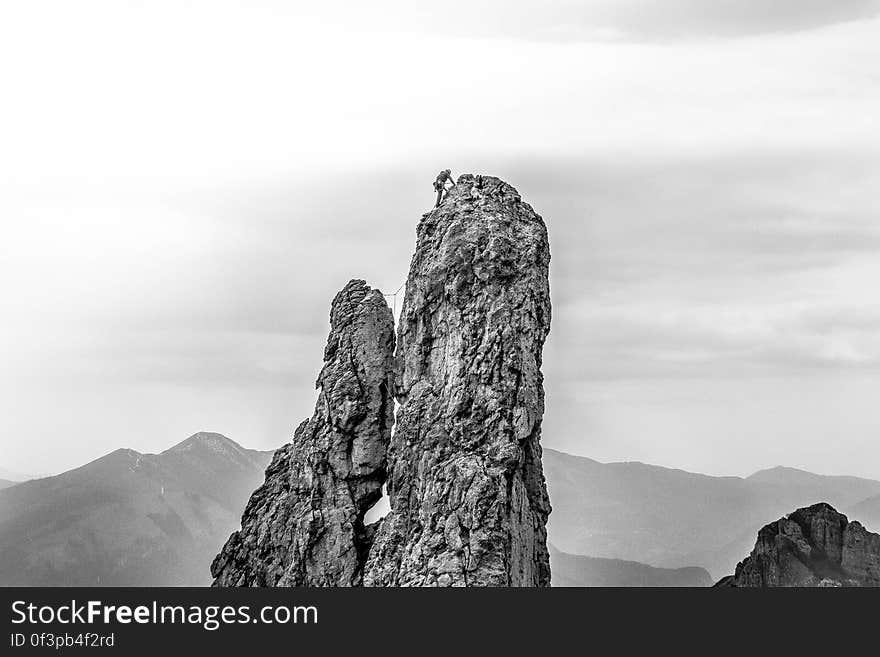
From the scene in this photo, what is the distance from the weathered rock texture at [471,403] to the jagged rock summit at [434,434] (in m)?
0.08

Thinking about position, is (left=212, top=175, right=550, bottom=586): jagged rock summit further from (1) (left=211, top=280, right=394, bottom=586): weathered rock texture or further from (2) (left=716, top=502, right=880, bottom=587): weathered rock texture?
(2) (left=716, top=502, right=880, bottom=587): weathered rock texture

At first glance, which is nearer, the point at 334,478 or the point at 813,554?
the point at 334,478

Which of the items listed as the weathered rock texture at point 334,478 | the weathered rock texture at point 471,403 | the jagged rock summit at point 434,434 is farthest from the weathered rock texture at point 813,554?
the weathered rock texture at point 334,478

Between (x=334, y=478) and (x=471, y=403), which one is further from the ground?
(x=471, y=403)

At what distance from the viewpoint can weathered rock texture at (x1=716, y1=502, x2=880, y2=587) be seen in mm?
130375

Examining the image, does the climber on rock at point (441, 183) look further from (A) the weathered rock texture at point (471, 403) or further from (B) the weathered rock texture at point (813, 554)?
(B) the weathered rock texture at point (813, 554)

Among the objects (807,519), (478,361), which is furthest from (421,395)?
(807,519)

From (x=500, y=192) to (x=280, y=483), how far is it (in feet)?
77.4

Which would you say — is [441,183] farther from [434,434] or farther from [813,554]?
[813,554]

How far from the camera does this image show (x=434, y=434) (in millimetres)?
77125

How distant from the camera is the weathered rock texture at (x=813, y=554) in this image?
428 ft

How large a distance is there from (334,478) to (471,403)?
467 inches

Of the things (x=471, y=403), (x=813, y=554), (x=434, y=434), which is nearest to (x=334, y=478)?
(x=434, y=434)
